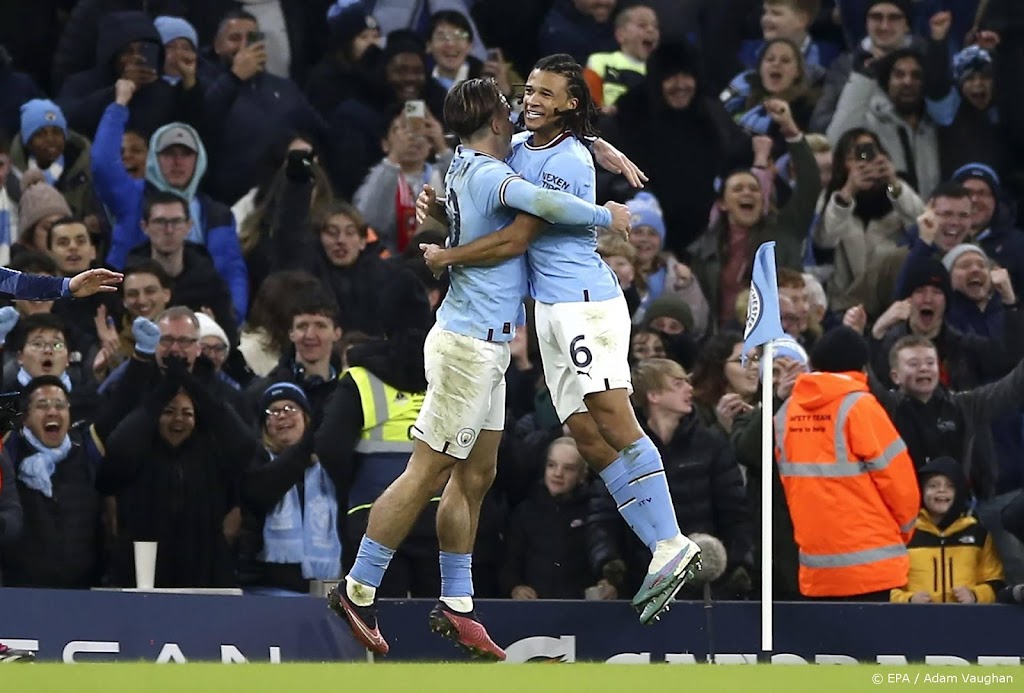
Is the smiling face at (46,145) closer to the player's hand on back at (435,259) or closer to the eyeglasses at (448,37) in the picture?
the eyeglasses at (448,37)

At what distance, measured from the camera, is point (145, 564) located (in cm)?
1148

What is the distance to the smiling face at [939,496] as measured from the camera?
12.1m

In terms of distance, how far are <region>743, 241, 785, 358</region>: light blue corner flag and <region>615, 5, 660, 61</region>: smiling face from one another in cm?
600

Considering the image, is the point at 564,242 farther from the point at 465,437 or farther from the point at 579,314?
the point at 465,437

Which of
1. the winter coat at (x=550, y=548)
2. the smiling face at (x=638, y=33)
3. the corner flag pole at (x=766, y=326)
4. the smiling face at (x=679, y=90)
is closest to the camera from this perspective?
the corner flag pole at (x=766, y=326)

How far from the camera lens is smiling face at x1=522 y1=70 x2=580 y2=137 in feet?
32.2

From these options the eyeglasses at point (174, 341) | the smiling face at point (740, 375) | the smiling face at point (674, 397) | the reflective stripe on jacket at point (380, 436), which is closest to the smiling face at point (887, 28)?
the smiling face at point (740, 375)

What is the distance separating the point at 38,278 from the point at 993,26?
918 centimetres

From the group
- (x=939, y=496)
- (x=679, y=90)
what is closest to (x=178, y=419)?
(x=939, y=496)

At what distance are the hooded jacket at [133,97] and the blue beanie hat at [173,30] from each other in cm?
12

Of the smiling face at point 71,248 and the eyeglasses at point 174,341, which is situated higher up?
the smiling face at point 71,248

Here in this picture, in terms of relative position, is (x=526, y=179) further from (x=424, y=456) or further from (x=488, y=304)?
(x=424, y=456)

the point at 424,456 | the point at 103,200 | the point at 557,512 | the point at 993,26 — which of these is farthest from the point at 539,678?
the point at 993,26

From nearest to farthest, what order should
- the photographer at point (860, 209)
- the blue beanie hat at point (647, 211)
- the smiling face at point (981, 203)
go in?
1. the blue beanie hat at point (647, 211)
2. the smiling face at point (981, 203)
3. the photographer at point (860, 209)
